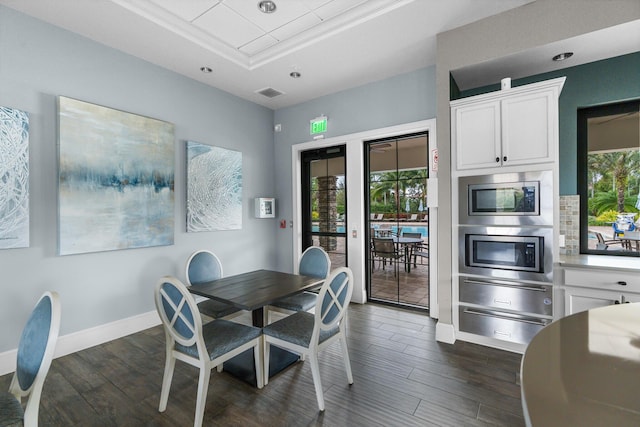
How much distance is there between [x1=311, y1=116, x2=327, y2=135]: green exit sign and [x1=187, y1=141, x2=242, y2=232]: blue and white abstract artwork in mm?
1191

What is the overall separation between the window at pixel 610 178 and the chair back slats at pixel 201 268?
12.7 ft

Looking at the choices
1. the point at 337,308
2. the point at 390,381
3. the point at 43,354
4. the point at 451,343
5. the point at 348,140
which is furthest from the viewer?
the point at 348,140

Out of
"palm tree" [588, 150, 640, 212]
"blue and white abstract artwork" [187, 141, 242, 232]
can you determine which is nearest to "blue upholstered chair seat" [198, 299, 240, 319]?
"blue and white abstract artwork" [187, 141, 242, 232]

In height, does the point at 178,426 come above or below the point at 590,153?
below

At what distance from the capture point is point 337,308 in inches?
83.7

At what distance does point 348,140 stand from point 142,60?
105 inches

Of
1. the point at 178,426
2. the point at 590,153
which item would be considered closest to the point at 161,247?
the point at 178,426

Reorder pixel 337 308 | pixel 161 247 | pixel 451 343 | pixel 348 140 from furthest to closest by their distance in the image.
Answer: pixel 348 140 → pixel 161 247 → pixel 451 343 → pixel 337 308

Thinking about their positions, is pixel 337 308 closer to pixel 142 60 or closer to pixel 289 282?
pixel 289 282

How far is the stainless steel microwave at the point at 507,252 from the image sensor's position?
2568 mm

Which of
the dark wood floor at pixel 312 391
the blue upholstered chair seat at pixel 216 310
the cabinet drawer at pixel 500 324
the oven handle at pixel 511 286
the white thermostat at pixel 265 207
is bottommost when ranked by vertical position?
the dark wood floor at pixel 312 391

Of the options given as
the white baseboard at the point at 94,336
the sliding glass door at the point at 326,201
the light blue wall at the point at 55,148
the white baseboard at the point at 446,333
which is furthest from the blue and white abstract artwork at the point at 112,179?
the white baseboard at the point at 446,333

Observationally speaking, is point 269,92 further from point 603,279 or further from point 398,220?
point 603,279

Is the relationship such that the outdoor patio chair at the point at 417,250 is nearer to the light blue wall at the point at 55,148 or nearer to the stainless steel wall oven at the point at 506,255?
the stainless steel wall oven at the point at 506,255
